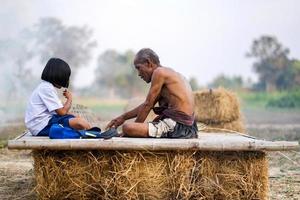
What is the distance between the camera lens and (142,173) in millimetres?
5117

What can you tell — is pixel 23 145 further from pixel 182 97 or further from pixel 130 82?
pixel 130 82

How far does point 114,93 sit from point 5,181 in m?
54.0

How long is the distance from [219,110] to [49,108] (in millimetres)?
7051

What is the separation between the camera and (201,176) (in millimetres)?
5195

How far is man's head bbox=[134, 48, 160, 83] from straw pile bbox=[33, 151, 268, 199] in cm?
112

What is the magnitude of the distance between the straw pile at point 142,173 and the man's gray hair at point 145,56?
117 cm

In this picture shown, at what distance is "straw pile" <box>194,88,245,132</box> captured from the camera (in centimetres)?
1227

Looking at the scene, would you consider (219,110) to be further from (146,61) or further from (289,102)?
(289,102)

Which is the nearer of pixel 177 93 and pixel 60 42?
pixel 177 93

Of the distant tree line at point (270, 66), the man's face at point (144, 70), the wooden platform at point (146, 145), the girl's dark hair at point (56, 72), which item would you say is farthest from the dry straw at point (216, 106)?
the distant tree line at point (270, 66)

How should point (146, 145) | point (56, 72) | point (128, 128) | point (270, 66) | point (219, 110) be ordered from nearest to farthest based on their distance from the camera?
point (146, 145)
point (128, 128)
point (56, 72)
point (219, 110)
point (270, 66)

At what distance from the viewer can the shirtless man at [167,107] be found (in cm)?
563

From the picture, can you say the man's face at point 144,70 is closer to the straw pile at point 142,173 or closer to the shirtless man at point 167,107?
the shirtless man at point 167,107

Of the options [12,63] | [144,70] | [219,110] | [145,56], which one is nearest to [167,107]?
[144,70]
